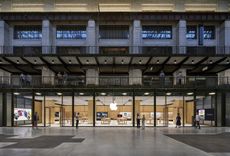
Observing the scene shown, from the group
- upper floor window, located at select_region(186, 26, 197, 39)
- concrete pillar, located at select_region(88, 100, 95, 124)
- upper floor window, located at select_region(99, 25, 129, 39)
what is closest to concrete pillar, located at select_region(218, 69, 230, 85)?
upper floor window, located at select_region(186, 26, 197, 39)

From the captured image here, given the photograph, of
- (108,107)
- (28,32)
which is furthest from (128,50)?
(28,32)

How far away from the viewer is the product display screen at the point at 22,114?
1447 inches

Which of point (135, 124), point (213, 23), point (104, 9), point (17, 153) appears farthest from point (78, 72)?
point (17, 153)

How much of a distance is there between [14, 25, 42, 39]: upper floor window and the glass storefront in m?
13.2

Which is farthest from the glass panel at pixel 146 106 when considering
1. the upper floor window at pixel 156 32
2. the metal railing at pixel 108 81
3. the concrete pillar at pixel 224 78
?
the upper floor window at pixel 156 32

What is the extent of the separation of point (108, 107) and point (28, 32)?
18.8 m

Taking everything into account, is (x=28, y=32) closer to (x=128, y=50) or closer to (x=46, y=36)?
(x=46, y=36)

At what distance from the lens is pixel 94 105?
36.8 m

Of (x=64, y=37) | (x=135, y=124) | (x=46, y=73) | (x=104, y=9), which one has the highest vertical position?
(x=104, y=9)

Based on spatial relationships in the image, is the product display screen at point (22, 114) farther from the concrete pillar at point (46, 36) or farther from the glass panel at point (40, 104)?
the concrete pillar at point (46, 36)

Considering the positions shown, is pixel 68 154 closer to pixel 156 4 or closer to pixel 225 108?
pixel 225 108

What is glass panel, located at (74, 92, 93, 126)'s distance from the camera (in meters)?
36.6

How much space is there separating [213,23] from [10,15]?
28585mm

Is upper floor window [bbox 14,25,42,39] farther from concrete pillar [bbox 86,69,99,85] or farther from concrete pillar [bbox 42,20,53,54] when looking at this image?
concrete pillar [bbox 86,69,99,85]
